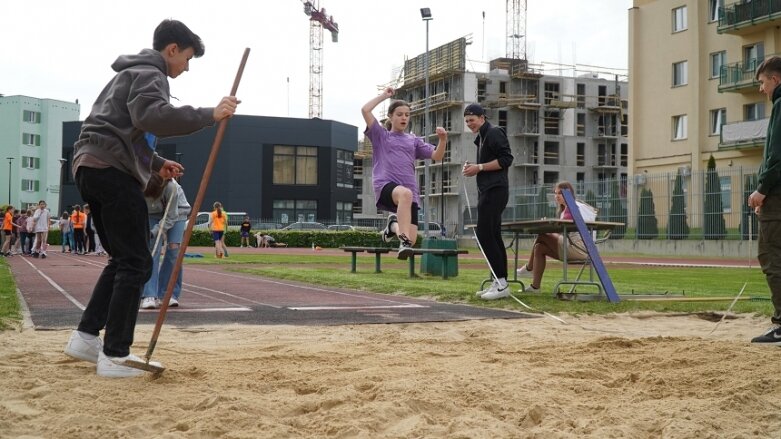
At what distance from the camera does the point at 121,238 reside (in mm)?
4234

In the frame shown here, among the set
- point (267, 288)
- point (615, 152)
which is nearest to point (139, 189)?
point (267, 288)

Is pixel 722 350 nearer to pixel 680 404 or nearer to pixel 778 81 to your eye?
pixel 680 404

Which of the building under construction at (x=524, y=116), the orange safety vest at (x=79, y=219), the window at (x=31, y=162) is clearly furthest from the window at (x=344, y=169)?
the window at (x=31, y=162)

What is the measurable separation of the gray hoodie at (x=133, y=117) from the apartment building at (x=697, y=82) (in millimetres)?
36299

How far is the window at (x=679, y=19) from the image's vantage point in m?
42.8

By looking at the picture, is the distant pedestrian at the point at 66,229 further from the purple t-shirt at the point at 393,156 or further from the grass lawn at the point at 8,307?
the purple t-shirt at the point at 393,156

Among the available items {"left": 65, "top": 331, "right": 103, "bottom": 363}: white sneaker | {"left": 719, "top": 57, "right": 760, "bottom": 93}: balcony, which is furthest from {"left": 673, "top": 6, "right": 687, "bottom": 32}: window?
{"left": 65, "top": 331, "right": 103, "bottom": 363}: white sneaker

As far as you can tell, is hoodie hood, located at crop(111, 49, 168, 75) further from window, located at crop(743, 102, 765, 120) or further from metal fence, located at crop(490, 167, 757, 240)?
window, located at crop(743, 102, 765, 120)

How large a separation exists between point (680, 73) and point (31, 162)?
79.0 meters

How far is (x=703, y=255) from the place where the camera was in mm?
30484

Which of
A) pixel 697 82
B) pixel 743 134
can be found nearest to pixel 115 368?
pixel 743 134

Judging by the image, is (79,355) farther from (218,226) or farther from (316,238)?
(316,238)

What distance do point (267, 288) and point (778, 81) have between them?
758cm

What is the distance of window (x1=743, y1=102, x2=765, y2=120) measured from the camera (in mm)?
39406
